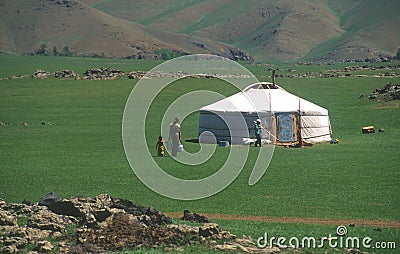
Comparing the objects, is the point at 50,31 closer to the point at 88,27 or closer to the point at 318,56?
the point at 88,27

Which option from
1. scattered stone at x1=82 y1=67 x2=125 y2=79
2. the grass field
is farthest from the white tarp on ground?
scattered stone at x1=82 y1=67 x2=125 y2=79

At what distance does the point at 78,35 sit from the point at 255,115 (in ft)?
502

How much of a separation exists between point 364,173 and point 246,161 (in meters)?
4.04

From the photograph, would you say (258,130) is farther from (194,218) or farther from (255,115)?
(194,218)

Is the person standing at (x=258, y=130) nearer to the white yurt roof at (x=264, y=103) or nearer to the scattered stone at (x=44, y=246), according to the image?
the white yurt roof at (x=264, y=103)

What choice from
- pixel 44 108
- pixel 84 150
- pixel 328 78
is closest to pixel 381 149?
pixel 84 150

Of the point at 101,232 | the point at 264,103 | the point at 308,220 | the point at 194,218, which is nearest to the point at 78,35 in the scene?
the point at 264,103

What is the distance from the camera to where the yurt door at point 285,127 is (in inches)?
1212

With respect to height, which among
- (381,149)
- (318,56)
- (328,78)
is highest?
(318,56)

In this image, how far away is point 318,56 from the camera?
7825 inches

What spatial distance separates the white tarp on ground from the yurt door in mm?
191

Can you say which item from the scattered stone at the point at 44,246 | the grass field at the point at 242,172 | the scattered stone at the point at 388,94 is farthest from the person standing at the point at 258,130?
the scattered stone at the point at 388,94

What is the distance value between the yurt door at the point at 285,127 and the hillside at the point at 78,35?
13026 cm

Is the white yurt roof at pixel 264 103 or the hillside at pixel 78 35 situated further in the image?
the hillside at pixel 78 35
